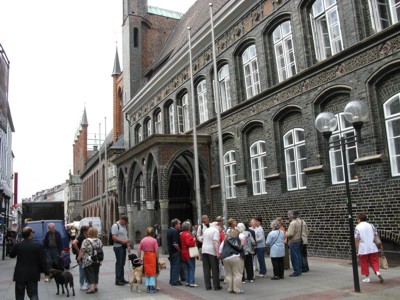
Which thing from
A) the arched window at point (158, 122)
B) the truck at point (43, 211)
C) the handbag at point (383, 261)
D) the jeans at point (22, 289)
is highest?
the arched window at point (158, 122)

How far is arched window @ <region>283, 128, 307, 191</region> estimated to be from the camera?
16.3 meters

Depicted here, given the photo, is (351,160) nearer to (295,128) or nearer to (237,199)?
(295,128)

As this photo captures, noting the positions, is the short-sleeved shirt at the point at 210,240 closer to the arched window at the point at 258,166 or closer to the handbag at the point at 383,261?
the handbag at the point at 383,261

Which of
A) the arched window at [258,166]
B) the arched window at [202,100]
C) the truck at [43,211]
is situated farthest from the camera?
the truck at [43,211]

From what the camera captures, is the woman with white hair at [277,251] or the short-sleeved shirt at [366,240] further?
the woman with white hair at [277,251]

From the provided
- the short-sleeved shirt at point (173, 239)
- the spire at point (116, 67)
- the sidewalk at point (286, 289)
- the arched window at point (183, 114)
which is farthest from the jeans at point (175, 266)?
the spire at point (116, 67)

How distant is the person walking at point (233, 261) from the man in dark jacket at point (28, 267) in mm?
3876

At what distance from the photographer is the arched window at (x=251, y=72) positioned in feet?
63.1

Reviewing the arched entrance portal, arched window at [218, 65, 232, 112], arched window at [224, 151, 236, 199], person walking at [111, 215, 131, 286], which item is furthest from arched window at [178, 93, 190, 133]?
person walking at [111, 215, 131, 286]

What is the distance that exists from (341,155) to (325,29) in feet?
15.4

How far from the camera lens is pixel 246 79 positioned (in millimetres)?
20062

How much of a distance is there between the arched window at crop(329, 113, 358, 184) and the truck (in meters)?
17.3

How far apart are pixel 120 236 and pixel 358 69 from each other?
878 cm

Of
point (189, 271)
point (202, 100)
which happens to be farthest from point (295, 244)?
point (202, 100)
